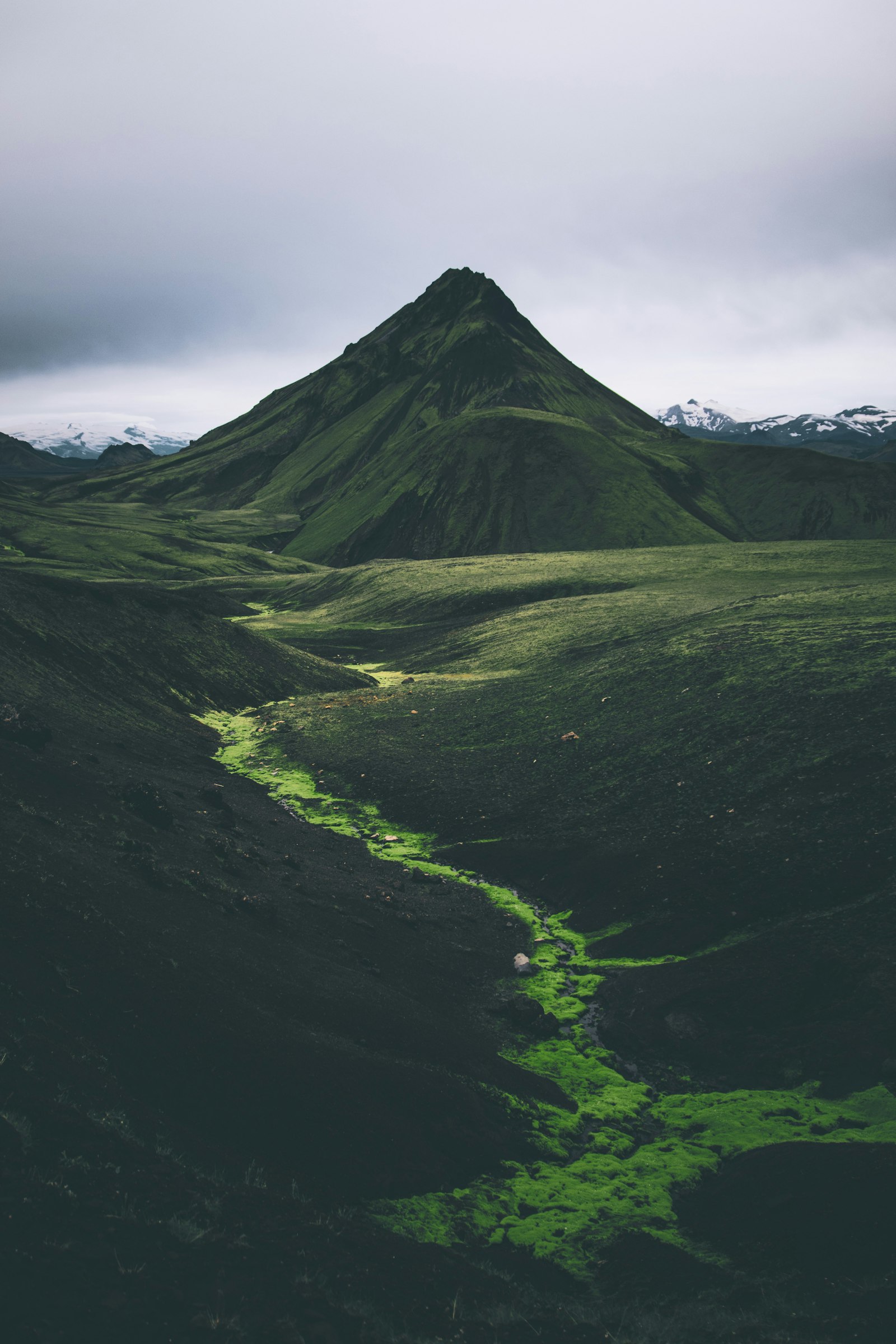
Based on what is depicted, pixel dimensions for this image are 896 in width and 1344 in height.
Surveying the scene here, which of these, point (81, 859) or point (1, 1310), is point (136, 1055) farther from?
point (81, 859)

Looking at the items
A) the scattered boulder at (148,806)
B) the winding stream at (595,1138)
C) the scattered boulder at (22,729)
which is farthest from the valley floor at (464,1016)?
the scattered boulder at (22,729)

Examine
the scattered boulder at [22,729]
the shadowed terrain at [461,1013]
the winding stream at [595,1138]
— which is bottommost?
the winding stream at [595,1138]

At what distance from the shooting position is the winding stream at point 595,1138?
53.9ft

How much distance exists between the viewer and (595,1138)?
2064cm

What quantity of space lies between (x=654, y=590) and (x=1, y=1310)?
3946 inches

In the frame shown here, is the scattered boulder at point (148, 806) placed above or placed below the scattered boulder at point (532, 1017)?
above

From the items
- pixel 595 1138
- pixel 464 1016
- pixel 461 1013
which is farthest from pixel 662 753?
pixel 595 1138

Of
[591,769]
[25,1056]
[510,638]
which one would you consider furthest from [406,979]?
[510,638]

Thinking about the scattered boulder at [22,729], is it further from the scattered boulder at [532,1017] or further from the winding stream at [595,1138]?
the winding stream at [595,1138]

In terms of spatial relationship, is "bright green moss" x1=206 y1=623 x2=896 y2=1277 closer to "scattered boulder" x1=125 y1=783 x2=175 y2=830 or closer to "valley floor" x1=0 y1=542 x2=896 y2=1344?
"valley floor" x1=0 y1=542 x2=896 y2=1344

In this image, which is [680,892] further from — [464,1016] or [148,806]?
[148,806]

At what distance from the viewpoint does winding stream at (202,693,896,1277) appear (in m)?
16.4

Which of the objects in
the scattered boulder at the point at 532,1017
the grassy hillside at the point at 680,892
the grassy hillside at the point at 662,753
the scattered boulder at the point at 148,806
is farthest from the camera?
the scattered boulder at the point at 148,806

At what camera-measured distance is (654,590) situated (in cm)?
10244
